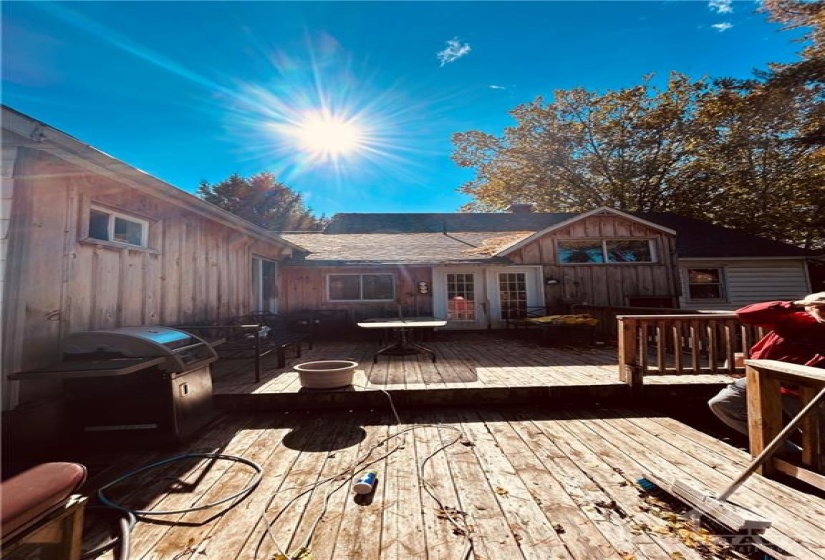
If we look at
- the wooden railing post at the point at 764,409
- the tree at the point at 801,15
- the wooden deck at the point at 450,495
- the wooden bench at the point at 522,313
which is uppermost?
the tree at the point at 801,15

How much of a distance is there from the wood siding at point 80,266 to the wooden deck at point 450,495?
1.42 metres

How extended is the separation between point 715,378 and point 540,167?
62.4 ft

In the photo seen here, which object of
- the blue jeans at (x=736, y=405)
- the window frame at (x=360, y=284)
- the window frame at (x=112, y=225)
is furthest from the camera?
the window frame at (x=360, y=284)

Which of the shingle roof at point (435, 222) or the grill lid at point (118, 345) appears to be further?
the shingle roof at point (435, 222)

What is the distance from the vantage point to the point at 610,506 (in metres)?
2.05

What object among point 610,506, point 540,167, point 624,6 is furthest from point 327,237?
point 540,167

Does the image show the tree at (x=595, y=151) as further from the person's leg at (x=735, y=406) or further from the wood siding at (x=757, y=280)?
the person's leg at (x=735, y=406)

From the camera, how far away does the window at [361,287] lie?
9664mm

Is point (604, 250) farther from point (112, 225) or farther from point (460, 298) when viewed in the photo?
point (112, 225)

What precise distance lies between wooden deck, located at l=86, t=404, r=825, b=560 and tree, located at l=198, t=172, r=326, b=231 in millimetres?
29395

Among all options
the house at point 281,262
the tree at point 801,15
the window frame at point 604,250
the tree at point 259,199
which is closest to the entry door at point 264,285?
the house at point 281,262

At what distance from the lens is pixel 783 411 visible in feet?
8.39

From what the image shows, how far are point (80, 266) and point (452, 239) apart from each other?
31.8 ft

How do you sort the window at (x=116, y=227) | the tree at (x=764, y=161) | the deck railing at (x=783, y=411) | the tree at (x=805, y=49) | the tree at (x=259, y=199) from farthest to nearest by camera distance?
the tree at (x=259, y=199) < the tree at (x=764, y=161) < the tree at (x=805, y=49) < the window at (x=116, y=227) < the deck railing at (x=783, y=411)
